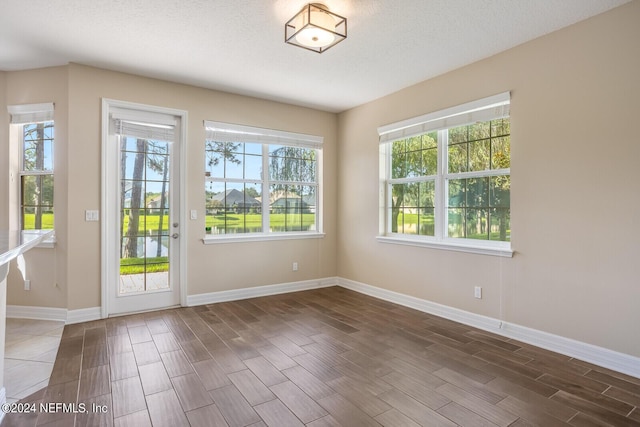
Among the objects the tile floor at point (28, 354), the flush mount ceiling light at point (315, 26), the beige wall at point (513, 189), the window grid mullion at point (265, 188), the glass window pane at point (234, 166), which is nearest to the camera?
the tile floor at point (28, 354)

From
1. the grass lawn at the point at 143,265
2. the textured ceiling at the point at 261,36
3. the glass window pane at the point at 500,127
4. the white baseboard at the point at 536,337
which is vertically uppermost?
the textured ceiling at the point at 261,36

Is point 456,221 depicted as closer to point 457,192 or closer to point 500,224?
point 457,192

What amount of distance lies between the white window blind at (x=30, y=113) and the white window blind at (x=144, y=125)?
0.68m

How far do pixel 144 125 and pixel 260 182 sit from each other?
5.18ft

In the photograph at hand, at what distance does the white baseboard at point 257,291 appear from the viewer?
430 centimetres

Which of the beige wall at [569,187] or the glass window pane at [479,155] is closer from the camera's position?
the beige wall at [569,187]

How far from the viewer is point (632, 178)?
2.54 metres

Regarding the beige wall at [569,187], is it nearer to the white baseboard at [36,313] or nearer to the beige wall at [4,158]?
the white baseboard at [36,313]

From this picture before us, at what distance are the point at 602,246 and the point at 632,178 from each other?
0.55 metres

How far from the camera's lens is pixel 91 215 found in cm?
369

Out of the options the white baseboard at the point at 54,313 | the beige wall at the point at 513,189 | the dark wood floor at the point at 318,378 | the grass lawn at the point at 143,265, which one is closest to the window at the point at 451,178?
the beige wall at the point at 513,189

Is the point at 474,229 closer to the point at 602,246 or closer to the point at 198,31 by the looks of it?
the point at 602,246

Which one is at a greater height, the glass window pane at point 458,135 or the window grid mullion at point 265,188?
the glass window pane at point 458,135

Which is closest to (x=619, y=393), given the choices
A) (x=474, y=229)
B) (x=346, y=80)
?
(x=474, y=229)
